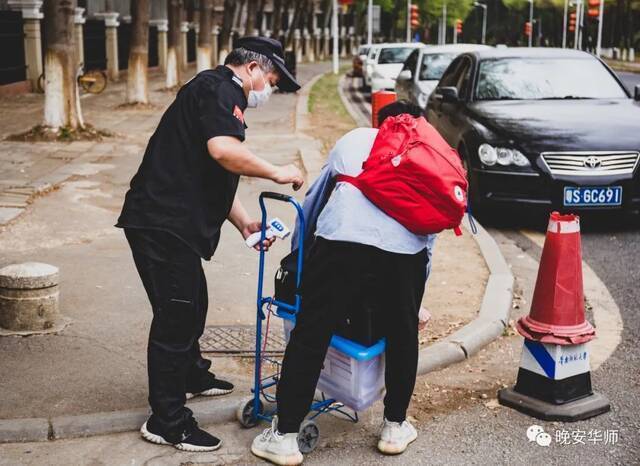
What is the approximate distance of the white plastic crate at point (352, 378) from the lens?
4.16m

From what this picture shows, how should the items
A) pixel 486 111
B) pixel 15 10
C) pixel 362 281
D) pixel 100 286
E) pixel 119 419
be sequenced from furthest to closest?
pixel 15 10
pixel 486 111
pixel 100 286
pixel 119 419
pixel 362 281

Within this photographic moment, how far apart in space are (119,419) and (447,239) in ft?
14.9

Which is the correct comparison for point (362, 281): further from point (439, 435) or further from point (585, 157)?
point (585, 157)

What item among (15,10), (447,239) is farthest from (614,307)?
Answer: (15,10)

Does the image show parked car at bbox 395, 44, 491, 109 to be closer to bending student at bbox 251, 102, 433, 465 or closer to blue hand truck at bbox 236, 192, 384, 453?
blue hand truck at bbox 236, 192, 384, 453

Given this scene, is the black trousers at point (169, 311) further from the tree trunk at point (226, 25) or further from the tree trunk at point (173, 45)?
the tree trunk at point (226, 25)

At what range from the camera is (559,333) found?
15.5ft

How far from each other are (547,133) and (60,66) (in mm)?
8229

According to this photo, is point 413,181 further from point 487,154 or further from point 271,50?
point 487,154

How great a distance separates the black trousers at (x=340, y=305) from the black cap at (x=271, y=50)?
0.76m

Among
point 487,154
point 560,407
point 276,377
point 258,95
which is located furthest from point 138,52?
point 560,407

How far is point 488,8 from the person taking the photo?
12575 centimetres

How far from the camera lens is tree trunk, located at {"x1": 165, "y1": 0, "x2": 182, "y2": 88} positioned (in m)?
25.3

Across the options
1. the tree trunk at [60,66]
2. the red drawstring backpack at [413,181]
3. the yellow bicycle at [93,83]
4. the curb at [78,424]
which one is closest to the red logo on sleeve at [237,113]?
the red drawstring backpack at [413,181]
